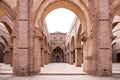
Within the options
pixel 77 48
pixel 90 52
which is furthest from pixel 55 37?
pixel 90 52

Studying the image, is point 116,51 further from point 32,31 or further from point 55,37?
point 32,31

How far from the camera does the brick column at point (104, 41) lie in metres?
12.6

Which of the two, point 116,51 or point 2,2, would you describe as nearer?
point 2,2

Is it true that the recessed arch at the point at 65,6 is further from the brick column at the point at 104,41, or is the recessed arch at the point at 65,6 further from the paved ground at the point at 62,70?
the paved ground at the point at 62,70

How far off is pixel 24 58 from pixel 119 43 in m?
26.4

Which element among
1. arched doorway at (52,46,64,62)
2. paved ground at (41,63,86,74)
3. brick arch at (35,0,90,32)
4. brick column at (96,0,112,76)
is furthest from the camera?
arched doorway at (52,46,64,62)

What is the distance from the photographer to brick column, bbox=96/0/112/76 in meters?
12.6

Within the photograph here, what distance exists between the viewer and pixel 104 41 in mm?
12656

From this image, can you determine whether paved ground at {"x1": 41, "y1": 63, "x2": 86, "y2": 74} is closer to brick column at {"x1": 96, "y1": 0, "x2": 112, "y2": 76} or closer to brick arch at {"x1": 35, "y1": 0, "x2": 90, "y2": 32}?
brick column at {"x1": 96, "y1": 0, "x2": 112, "y2": 76}

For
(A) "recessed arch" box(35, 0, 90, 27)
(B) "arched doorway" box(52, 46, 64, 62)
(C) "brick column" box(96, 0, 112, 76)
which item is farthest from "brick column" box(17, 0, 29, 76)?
(B) "arched doorway" box(52, 46, 64, 62)

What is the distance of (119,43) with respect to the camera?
3638 centimetres

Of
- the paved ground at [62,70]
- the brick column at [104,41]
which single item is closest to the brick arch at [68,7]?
the brick column at [104,41]

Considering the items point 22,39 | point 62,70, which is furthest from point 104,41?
Result: point 62,70

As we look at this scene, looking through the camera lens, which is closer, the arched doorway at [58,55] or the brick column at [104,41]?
the brick column at [104,41]
